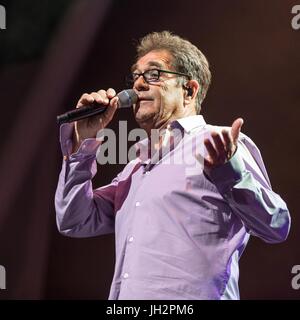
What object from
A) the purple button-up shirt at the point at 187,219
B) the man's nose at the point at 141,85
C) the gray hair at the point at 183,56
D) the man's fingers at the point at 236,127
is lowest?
the purple button-up shirt at the point at 187,219

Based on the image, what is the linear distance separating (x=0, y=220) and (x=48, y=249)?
0.75 feet

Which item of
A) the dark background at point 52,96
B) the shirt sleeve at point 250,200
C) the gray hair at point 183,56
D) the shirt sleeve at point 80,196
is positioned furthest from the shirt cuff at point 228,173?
the dark background at point 52,96

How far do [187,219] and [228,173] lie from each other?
210mm

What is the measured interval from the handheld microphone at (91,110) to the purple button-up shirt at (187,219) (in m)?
0.09

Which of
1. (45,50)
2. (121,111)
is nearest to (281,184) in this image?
(121,111)

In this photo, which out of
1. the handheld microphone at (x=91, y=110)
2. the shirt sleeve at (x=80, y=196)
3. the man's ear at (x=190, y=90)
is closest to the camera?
the handheld microphone at (x=91, y=110)

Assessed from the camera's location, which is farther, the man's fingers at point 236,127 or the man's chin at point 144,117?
the man's chin at point 144,117

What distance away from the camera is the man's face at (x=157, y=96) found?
5.24ft

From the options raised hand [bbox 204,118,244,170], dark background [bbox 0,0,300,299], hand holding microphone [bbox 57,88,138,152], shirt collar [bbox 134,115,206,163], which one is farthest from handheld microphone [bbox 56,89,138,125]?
dark background [bbox 0,0,300,299]

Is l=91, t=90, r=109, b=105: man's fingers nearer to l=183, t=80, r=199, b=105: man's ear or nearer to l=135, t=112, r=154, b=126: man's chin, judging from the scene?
l=135, t=112, r=154, b=126: man's chin

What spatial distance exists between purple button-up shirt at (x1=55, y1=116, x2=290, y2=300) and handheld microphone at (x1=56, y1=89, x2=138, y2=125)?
0.09 meters

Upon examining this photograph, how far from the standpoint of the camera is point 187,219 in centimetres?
135

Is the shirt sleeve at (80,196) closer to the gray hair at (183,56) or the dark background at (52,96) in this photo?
the gray hair at (183,56)

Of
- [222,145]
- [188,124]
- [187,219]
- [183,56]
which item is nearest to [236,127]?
[222,145]
